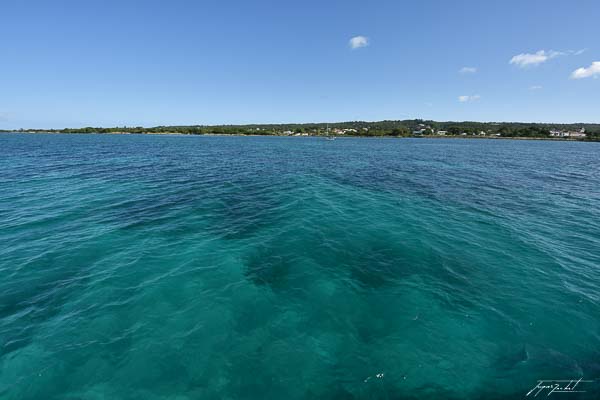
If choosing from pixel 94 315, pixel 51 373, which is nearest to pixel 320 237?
pixel 94 315

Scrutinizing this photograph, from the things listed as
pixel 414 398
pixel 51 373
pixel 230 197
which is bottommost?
pixel 414 398

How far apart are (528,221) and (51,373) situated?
84.0 feet

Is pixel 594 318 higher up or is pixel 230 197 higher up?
→ pixel 230 197

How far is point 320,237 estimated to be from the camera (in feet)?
49.5

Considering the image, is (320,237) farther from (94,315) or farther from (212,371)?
(94,315)

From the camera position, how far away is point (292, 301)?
9680 mm


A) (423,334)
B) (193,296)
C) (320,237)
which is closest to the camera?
(423,334)

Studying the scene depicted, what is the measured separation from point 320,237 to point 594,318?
36.7 ft

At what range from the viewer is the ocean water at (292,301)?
6.77 meters

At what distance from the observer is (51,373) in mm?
6707

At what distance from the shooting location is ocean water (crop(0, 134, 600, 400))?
6.77m

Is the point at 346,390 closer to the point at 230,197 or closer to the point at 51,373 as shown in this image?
the point at 51,373

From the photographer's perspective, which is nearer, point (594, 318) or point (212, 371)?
point (212, 371)

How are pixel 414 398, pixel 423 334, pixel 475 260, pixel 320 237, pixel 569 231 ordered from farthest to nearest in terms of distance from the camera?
1. pixel 569 231
2. pixel 320 237
3. pixel 475 260
4. pixel 423 334
5. pixel 414 398
